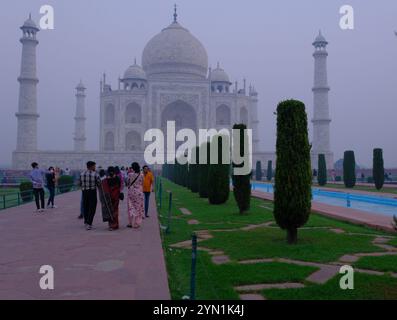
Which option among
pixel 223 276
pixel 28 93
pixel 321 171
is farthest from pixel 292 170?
pixel 28 93

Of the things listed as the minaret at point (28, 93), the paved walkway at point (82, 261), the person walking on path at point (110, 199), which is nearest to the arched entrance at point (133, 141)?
the minaret at point (28, 93)

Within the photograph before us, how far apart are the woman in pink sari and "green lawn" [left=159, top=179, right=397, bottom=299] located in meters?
0.66

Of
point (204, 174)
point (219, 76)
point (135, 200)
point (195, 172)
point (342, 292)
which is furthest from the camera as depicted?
point (219, 76)

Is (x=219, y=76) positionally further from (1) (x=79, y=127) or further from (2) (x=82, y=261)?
(2) (x=82, y=261)

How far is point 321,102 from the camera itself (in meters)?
36.2

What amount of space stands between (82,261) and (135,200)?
2.86 metres

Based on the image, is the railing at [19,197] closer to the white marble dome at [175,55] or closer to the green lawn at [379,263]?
the green lawn at [379,263]

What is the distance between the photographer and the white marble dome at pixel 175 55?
42.4m

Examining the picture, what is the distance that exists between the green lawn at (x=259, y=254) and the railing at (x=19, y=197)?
5023mm

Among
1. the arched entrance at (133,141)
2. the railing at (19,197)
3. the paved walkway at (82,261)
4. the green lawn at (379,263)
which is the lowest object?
the paved walkway at (82,261)

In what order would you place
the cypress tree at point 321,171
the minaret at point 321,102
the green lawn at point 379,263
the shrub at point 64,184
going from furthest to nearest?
the minaret at point 321,102 < the cypress tree at point 321,171 < the shrub at point 64,184 < the green lawn at point 379,263

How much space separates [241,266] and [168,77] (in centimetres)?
3752

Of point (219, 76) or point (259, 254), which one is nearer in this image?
point (259, 254)
